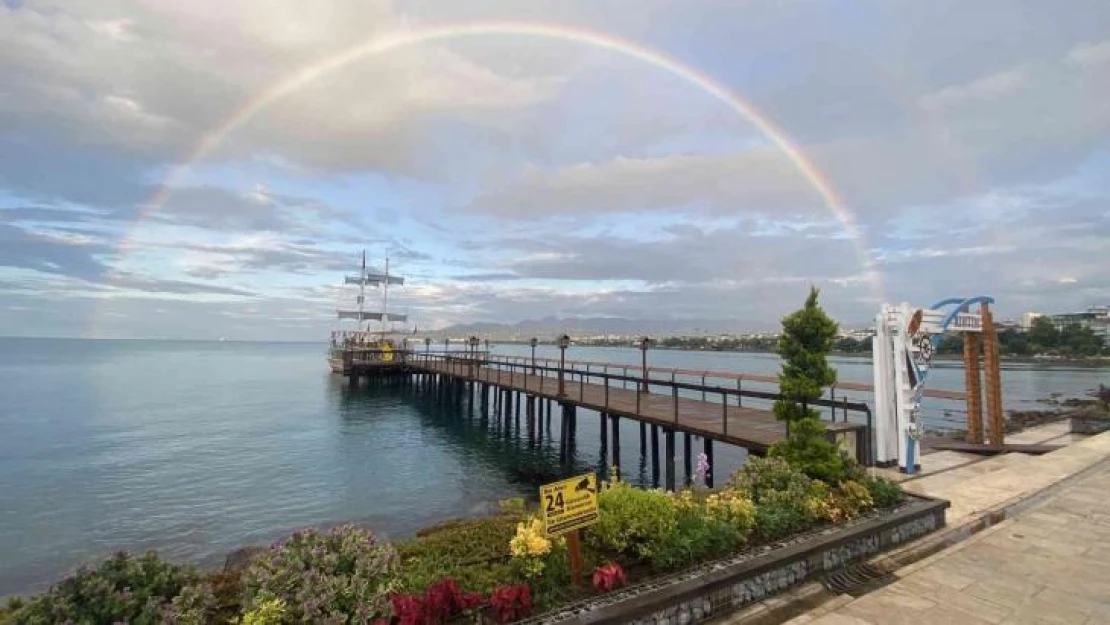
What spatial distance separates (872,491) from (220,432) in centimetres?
3636

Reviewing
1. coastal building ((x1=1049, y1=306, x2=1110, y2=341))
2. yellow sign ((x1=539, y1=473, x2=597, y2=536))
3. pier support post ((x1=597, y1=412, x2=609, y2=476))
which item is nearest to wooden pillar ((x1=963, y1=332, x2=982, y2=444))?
pier support post ((x1=597, y1=412, x2=609, y2=476))

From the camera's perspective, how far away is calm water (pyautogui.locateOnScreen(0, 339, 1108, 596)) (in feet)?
54.2

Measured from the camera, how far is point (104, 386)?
64.5 m

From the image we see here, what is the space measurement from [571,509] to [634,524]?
130cm

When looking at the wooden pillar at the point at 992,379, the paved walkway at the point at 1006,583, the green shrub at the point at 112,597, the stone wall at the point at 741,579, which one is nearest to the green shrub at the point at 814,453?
the stone wall at the point at 741,579

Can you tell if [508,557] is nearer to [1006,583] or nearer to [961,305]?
[1006,583]

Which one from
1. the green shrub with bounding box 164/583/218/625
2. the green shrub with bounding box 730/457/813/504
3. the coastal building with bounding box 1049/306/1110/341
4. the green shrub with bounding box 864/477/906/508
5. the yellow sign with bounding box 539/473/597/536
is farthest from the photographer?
the coastal building with bounding box 1049/306/1110/341

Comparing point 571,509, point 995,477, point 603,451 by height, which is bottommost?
point 603,451

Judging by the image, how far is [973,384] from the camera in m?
16.6

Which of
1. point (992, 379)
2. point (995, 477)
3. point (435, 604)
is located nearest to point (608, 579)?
point (435, 604)

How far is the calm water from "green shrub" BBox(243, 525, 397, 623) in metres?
12.1

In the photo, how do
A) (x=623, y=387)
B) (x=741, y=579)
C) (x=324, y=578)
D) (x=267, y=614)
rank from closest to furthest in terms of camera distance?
(x=267, y=614)
(x=324, y=578)
(x=741, y=579)
(x=623, y=387)

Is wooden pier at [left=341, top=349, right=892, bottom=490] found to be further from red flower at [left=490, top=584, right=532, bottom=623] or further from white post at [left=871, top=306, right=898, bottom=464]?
red flower at [left=490, top=584, right=532, bottom=623]

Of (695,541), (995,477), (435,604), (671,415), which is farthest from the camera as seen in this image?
(671,415)
